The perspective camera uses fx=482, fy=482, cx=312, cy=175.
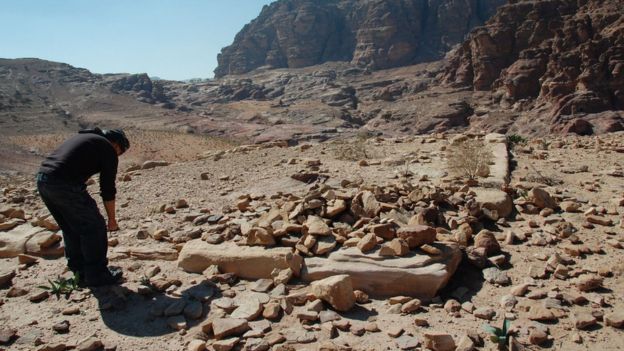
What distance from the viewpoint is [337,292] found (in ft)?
11.2

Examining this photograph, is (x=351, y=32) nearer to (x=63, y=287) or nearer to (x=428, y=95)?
(x=428, y=95)

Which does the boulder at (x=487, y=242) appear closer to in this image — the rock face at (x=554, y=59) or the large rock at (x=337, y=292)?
the large rock at (x=337, y=292)

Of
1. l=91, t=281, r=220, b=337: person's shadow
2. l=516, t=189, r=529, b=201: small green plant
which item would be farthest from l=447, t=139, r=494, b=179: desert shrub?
l=91, t=281, r=220, b=337: person's shadow

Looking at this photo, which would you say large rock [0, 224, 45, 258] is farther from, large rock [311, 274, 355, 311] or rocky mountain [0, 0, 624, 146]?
rocky mountain [0, 0, 624, 146]

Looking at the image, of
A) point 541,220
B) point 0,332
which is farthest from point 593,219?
point 0,332

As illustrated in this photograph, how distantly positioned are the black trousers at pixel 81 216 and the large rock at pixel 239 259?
73cm

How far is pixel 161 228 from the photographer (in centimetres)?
532

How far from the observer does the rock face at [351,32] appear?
317ft

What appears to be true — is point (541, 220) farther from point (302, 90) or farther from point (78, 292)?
point (302, 90)

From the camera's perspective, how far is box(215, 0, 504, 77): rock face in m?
96.5

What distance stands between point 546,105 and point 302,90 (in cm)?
4621

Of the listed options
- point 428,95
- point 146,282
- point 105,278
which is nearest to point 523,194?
point 146,282

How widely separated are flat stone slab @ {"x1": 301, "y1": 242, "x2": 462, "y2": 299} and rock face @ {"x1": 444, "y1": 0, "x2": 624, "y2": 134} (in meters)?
33.3

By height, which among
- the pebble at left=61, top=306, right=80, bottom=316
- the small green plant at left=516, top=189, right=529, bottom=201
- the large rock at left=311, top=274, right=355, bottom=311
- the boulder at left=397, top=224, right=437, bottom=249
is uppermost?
the small green plant at left=516, top=189, right=529, bottom=201
